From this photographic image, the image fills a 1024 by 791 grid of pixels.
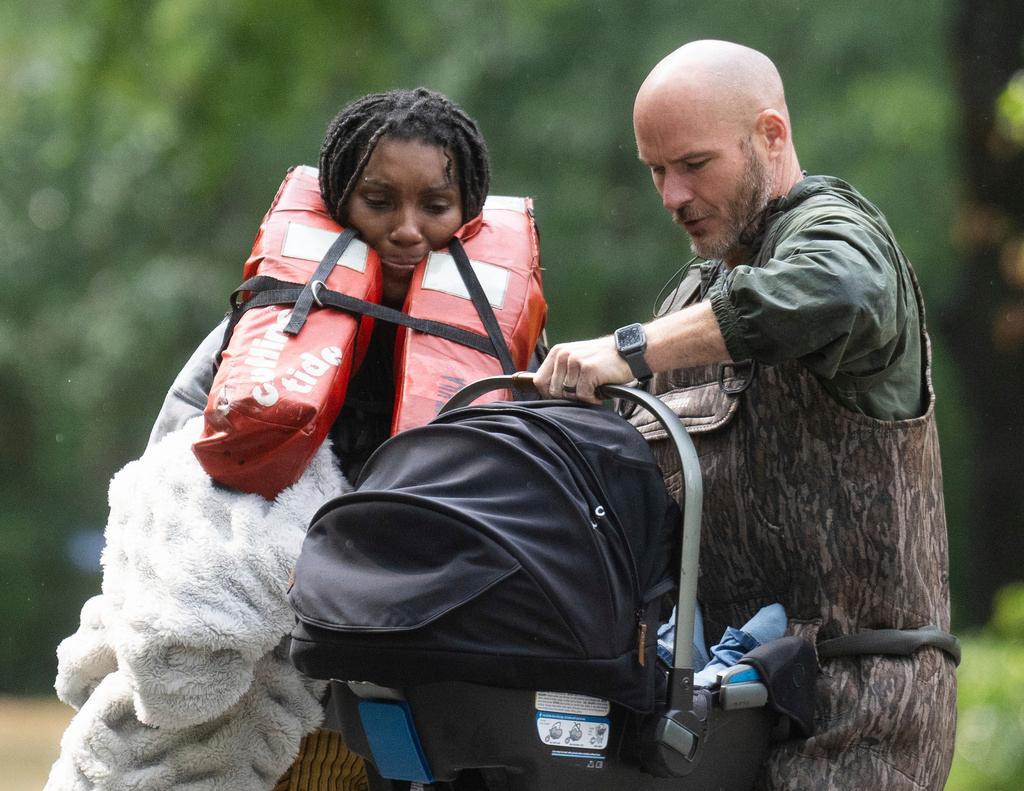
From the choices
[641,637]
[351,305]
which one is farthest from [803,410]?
[351,305]

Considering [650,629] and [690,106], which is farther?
[690,106]

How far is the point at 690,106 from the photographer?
114 inches

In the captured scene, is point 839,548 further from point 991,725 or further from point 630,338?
point 991,725

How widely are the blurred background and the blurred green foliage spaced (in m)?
0.01

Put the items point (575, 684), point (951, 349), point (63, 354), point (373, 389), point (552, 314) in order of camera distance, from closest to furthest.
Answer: point (575, 684), point (373, 389), point (951, 349), point (552, 314), point (63, 354)

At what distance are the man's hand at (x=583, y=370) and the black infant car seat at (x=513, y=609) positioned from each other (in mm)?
82

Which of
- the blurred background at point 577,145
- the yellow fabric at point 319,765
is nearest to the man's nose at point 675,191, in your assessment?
the yellow fabric at point 319,765

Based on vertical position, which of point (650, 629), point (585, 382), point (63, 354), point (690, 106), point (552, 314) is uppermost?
point (690, 106)

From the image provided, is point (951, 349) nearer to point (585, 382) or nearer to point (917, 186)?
point (917, 186)

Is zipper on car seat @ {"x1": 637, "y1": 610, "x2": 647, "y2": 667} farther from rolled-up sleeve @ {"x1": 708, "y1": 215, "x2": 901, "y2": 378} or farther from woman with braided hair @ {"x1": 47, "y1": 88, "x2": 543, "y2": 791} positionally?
woman with braided hair @ {"x1": 47, "y1": 88, "x2": 543, "y2": 791}

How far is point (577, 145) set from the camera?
10742 millimetres

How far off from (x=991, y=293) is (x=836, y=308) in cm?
734

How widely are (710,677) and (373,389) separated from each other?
1089mm

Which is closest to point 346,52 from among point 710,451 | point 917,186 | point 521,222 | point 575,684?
point 917,186
